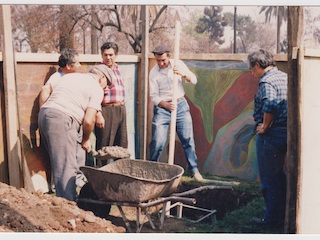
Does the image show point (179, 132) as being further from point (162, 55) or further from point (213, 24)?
point (213, 24)

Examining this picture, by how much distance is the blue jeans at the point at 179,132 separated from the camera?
8.36 meters

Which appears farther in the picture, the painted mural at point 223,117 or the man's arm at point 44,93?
the painted mural at point 223,117

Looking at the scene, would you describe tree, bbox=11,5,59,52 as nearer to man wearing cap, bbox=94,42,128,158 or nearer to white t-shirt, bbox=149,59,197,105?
white t-shirt, bbox=149,59,197,105

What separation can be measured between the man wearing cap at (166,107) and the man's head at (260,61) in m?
1.72

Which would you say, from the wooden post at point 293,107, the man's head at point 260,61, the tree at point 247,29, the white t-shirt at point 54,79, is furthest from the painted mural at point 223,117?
the tree at point 247,29

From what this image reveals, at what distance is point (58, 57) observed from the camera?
290 inches

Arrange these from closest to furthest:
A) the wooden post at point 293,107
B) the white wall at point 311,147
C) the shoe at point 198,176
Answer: the wooden post at point 293,107 < the white wall at point 311,147 < the shoe at point 198,176

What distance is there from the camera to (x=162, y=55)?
26.3ft

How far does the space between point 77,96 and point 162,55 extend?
1935 mm

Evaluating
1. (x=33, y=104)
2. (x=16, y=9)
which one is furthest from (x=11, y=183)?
(x=16, y=9)

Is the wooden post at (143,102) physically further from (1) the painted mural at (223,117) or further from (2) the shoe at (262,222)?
(2) the shoe at (262,222)

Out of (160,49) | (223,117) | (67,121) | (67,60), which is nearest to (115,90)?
(160,49)

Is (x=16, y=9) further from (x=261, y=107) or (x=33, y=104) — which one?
(x=261, y=107)

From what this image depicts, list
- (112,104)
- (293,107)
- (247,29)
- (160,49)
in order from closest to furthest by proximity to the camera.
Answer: (293,107)
(112,104)
(160,49)
(247,29)
